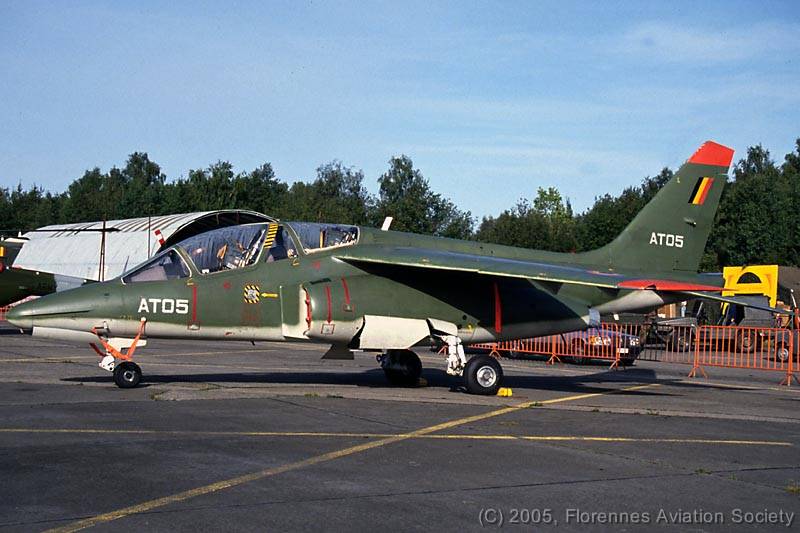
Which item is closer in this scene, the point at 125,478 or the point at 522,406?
the point at 125,478

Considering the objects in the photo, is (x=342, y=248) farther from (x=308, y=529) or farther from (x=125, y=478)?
(x=308, y=529)

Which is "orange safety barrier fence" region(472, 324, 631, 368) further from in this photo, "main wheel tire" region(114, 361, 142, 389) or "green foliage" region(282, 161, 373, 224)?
"green foliage" region(282, 161, 373, 224)

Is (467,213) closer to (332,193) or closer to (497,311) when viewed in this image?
(332,193)

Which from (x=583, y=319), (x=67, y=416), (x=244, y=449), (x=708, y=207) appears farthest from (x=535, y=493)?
(x=708, y=207)

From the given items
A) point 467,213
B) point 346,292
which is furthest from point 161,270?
point 467,213

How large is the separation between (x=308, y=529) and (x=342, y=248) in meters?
9.20

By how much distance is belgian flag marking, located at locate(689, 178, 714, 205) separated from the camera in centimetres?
1780

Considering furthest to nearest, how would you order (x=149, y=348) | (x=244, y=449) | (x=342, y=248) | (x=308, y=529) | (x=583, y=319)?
1. (x=149, y=348)
2. (x=583, y=319)
3. (x=342, y=248)
4. (x=244, y=449)
5. (x=308, y=529)

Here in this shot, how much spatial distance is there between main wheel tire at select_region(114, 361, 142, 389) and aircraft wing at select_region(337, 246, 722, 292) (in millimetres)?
3929

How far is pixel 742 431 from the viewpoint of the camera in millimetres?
11750

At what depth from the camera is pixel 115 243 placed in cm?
4762

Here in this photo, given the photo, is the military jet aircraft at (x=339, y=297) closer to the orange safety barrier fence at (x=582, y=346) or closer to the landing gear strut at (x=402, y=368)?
the landing gear strut at (x=402, y=368)

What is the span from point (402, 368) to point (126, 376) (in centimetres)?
515

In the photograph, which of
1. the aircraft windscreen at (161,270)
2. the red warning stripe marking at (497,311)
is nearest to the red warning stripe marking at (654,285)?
the red warning stripe marking at (497,311)
